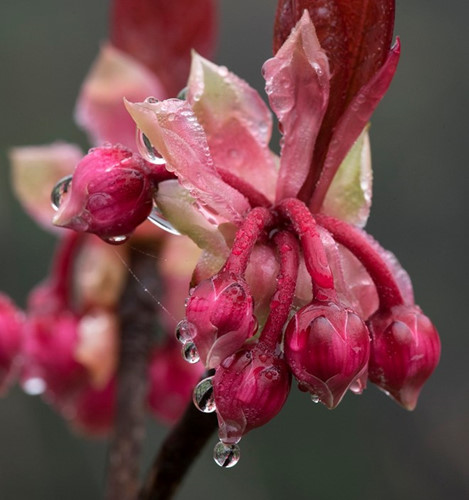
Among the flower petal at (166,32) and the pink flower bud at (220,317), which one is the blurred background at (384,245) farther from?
the pink flower bud at (220,317)

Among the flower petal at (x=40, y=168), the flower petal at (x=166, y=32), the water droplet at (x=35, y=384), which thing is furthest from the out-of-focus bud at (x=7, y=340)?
the flower petal at (x=166, y=32)

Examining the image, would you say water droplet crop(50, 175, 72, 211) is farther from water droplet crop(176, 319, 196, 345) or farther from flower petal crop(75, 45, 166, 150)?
flower petal crop(75, 45, 166, 150)

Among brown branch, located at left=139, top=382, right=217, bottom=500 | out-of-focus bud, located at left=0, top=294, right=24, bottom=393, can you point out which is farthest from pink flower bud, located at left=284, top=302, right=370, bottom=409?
out-of-focus bud, located at left=0, top=294, right=24, bottom=393

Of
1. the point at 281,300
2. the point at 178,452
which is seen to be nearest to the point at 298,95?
the point at 281,300

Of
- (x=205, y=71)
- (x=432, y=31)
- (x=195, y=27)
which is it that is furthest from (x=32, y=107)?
(x=205, y=71)

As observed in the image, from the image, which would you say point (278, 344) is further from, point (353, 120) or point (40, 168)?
point (40, 168)

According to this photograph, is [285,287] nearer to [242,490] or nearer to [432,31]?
[242,490]
